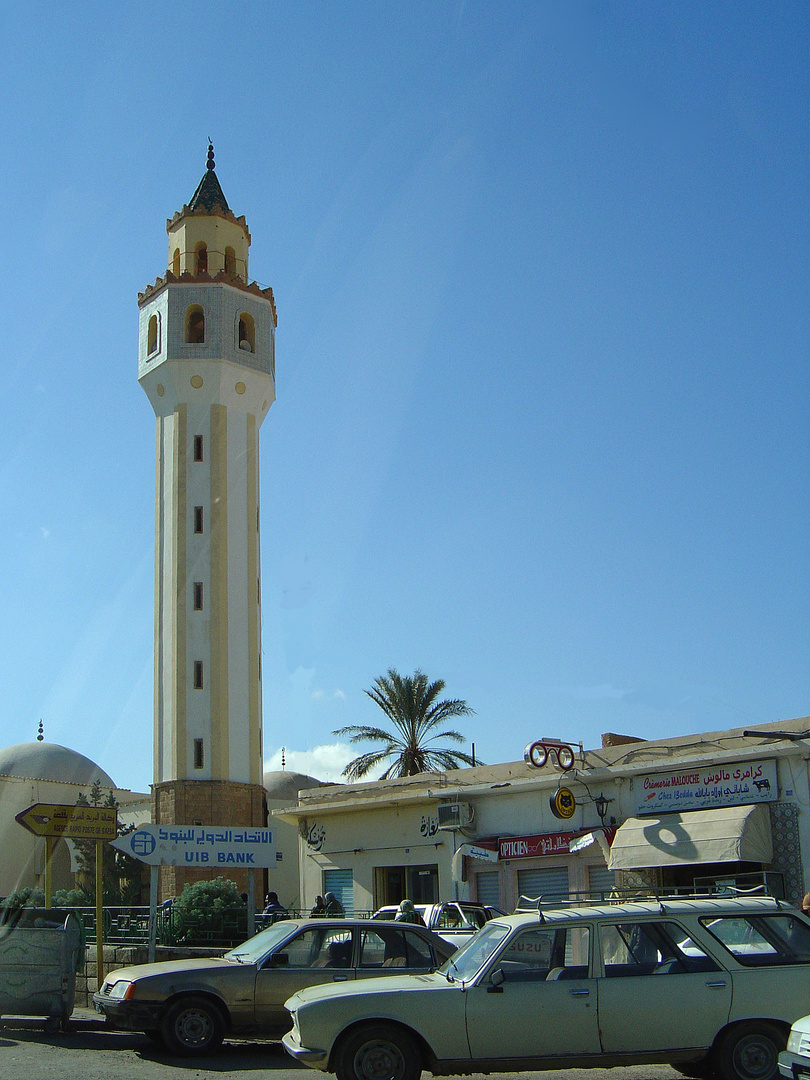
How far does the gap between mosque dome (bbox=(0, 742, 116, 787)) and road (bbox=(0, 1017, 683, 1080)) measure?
38.5 m

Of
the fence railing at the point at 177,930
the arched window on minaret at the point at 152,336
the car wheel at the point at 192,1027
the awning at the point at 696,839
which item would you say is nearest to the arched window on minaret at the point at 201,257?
the arched window on minaret at the point at 152,336

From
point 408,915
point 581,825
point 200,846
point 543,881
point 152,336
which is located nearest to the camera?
point 408,915

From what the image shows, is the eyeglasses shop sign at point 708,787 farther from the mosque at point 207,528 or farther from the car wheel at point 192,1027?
the mosque at point 207,528

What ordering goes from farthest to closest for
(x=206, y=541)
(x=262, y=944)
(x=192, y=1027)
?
(x=206, y=541)
(x=262, y=944)
(x=192, y=1027)

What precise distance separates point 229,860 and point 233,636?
72.6ft

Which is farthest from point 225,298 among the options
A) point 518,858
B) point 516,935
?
point 516,935

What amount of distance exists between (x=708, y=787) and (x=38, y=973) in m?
11.2

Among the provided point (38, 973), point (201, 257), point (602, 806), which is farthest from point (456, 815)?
point (201, 257)

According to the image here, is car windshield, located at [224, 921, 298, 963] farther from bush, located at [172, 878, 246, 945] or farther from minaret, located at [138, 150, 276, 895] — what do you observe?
minaret, located at [138, 150, 276, 895]

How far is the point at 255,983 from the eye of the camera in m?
11.6

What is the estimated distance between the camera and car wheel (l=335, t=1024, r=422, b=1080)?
8.52m

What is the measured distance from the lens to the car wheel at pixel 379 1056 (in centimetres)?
852

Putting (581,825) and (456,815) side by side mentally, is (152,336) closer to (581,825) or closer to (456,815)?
(456,815)

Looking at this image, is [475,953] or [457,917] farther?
[457,917]
